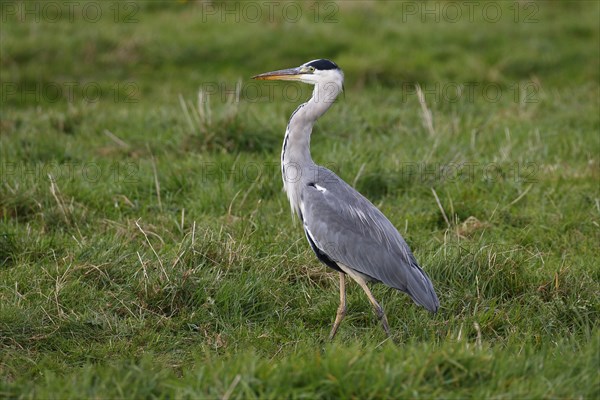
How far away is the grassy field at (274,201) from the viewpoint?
3.84 meters

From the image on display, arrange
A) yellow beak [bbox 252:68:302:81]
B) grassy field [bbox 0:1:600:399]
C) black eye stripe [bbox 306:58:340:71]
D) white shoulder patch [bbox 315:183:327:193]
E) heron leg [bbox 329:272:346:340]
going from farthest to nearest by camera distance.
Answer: yellow beak [bbox 252:68:302:81]
black eye stripe [bbox 306:58:340:71]
white shoulder patch [bbox 315:183:327:193]
heron leg [bbox 329:272:346:340]
grassy field [bbox 0:1:600:399]

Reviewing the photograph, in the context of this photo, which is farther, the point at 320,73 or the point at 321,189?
the point at 320,73

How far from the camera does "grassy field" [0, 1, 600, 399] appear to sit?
384 centimetres

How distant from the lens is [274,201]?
6492mm

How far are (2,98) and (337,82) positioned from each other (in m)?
5.21

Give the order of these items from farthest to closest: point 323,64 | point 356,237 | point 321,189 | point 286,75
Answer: point 286,75 → point 323,64 → point 321,189 → point 356,237

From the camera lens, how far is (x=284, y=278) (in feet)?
17.2

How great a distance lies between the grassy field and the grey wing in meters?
0.30

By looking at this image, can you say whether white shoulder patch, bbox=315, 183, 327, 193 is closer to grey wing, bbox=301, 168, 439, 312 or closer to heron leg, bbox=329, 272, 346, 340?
grey wing, bbox=301, 168, 439, 312

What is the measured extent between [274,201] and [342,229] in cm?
164

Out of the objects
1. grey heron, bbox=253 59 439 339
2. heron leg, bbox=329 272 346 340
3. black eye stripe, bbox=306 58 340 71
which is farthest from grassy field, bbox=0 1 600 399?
black eye stripe, bbox=306 58 340 71

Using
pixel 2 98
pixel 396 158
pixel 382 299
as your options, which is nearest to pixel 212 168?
pixel 396 158

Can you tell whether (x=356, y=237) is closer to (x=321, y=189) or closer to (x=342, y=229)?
(x=342, y=229)

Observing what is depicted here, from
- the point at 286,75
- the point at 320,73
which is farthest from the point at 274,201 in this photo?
the point at 320,73
